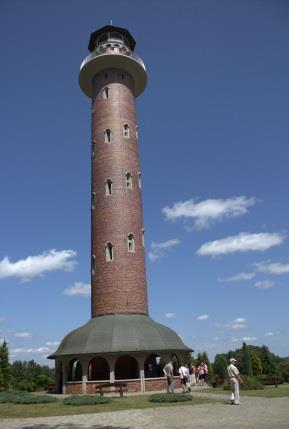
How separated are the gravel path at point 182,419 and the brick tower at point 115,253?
1010 cm

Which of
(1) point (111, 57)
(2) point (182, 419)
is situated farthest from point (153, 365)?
(1) point (111, 57)

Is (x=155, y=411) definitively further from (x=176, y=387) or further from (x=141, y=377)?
(x=176, y=387)

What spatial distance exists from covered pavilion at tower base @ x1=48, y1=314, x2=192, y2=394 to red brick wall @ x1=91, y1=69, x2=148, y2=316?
58.4 inches

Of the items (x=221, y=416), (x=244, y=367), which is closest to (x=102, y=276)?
(x=221, y=416)

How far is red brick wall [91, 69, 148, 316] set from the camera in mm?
28125

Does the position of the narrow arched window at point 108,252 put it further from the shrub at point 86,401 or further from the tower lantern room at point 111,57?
the tower lantern room at point 111,57

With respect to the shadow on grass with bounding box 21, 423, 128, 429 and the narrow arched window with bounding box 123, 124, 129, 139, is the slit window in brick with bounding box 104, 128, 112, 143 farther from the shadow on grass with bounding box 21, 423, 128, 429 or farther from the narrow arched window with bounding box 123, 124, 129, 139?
the shadow on grass with bounding box 21, 423, 128, 429

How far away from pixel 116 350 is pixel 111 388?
199cm

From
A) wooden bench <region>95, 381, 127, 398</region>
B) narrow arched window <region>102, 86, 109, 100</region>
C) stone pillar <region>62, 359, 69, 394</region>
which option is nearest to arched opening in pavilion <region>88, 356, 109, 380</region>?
stone pillar <region>62, 359, 69, 394</region>

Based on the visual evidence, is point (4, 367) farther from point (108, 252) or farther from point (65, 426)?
point (65, 426)

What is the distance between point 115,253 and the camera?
94.1 feet

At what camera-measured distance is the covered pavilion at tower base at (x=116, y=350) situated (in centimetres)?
2422

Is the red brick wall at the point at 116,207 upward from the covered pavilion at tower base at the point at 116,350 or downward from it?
upward

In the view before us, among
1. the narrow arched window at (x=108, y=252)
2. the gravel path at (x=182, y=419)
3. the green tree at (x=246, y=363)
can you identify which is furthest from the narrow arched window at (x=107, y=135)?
the green tree at (x=246, y=363)
